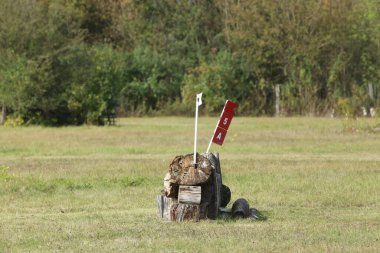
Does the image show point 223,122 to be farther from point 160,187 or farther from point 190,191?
point 160,187

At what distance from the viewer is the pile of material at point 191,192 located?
52.4ft

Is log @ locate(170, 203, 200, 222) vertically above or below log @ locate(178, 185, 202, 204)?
below

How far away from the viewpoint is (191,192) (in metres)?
15.9

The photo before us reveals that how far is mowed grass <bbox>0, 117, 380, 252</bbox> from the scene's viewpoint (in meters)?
13.8

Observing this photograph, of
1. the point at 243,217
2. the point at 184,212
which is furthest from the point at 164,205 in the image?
the point at 243,217

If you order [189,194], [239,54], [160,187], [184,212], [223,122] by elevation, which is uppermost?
[239,54]

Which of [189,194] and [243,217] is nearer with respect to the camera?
[189,194]

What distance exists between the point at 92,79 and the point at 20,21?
4.28 meters

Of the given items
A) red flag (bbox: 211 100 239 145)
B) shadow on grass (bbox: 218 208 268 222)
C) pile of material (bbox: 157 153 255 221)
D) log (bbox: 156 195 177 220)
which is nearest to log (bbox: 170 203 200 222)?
pile of material (bbox: 157 153 255 221)

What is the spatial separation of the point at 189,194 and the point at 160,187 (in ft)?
19.8

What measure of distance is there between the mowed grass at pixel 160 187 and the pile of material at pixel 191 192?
28 centimetres

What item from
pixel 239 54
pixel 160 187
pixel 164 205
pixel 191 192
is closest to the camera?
pixel 191 192

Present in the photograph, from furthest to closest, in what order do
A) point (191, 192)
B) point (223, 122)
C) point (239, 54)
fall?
1. point (239, 54)
2. point (223, 122)
3. point (191, 192)

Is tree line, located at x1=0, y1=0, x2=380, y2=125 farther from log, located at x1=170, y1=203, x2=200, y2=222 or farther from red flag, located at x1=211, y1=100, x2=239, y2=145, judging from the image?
log, located at x1=170, y1=203, x2=200, y2=222
